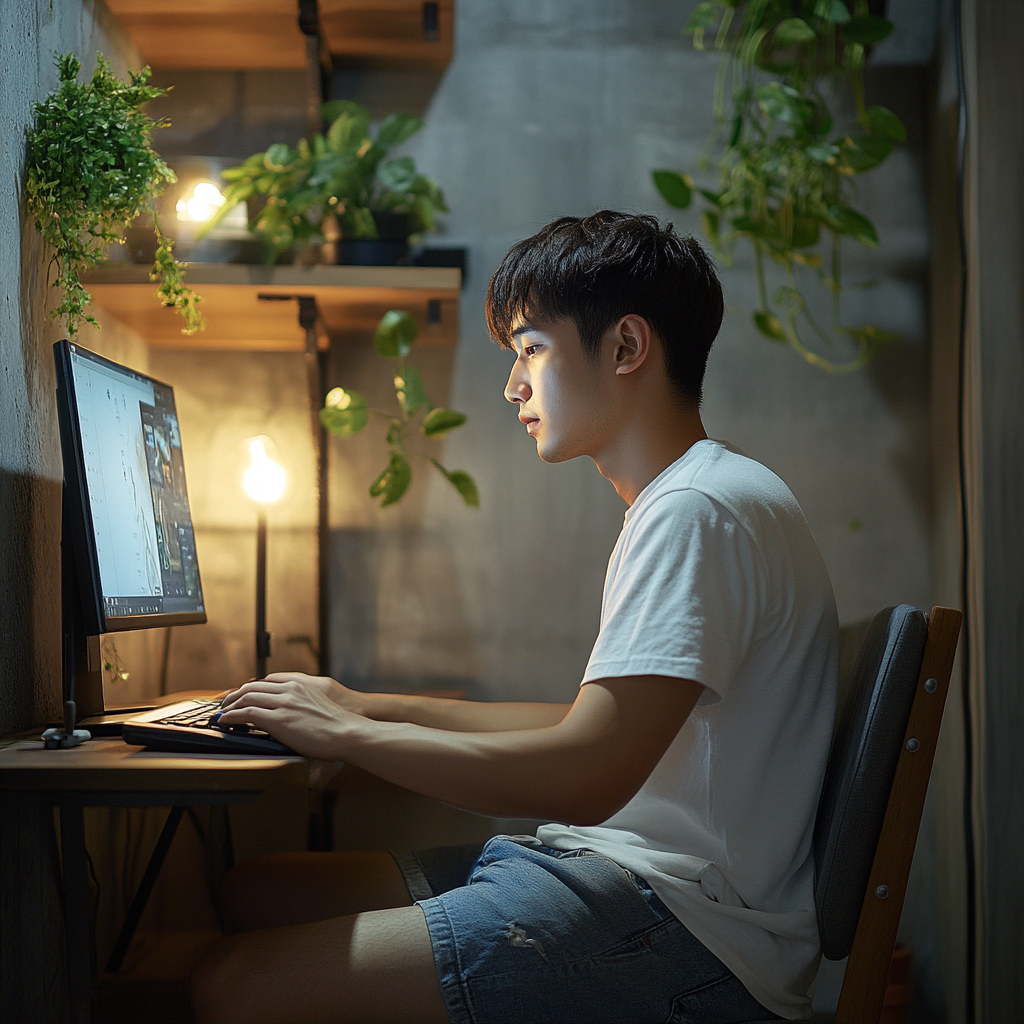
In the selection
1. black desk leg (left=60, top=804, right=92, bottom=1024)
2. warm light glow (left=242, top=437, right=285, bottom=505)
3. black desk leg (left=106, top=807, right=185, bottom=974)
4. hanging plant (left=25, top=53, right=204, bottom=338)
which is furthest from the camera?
warm light glow (left=242, top=437, right=285, bottom=505)

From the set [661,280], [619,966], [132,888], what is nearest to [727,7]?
[661,280]

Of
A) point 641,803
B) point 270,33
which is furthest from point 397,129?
point 641,803

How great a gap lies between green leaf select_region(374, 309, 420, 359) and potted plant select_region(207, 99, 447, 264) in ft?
0.39

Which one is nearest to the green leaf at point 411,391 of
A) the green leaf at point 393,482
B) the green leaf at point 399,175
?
the green leaf at point 393,482

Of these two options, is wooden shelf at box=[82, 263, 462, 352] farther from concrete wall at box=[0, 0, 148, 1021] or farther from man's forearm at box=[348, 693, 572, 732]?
man's forearm at box=[348, 693, 572, 732]

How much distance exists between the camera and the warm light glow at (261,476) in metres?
1.96

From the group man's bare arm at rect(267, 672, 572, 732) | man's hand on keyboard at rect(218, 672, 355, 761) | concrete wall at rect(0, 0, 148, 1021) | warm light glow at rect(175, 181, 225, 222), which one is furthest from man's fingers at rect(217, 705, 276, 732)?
warm light glow at rect(175, 181, 225, 222)

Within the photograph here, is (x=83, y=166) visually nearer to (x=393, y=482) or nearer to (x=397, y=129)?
(x=397, y=129)

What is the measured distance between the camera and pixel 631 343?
3.78ft

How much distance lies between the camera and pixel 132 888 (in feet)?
6.54

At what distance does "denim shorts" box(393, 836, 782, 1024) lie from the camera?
905 mm

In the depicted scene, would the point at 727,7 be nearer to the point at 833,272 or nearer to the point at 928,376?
the point at 833,272

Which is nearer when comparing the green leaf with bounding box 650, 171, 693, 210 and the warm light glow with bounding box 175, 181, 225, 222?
the warm light glow with bounding box 175, 181, 225, 222

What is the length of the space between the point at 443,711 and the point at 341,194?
1126mm
